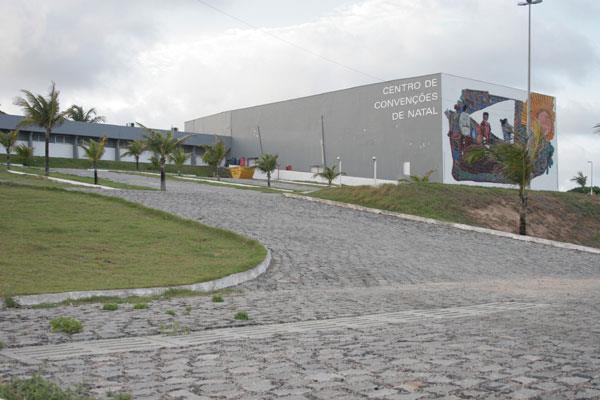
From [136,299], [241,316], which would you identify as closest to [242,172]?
[136,299]

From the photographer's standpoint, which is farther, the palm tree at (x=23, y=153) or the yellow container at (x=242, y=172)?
the yellow container at (x=242, y=172)

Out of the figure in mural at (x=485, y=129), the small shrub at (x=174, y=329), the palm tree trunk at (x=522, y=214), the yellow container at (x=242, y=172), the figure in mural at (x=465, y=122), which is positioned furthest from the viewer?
the yellow container at (x=242, y=172)

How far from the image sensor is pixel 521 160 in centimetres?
2597

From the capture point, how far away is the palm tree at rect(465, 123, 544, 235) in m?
25.8

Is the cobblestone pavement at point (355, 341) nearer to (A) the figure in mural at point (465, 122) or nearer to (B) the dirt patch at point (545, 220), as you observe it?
(B) the dirt patch at point (545, 220)

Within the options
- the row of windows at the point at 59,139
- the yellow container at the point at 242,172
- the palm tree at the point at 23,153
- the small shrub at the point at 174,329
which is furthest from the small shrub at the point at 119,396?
the row of windows at the point at 59,139

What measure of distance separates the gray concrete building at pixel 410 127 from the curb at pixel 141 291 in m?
37.5

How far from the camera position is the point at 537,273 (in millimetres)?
17000

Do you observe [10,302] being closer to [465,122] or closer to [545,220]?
[545,220]

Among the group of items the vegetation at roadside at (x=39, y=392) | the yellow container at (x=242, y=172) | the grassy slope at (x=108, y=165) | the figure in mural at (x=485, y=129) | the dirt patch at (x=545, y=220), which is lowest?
the dirt patch at (x=545, y=220)

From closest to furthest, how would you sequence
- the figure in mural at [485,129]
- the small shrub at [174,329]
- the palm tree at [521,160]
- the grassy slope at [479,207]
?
the small shrub at [174,329] < the palm tree at [521,160] < the grassy slope at [479,207] < the figure in mural at [485,129]

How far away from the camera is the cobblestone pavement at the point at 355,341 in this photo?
4621mm

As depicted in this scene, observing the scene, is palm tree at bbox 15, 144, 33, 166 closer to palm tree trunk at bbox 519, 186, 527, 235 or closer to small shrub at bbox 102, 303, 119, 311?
palm tree trunk at bbox 519, 186, 527, 235

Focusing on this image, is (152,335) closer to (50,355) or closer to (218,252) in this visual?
(50,355)
